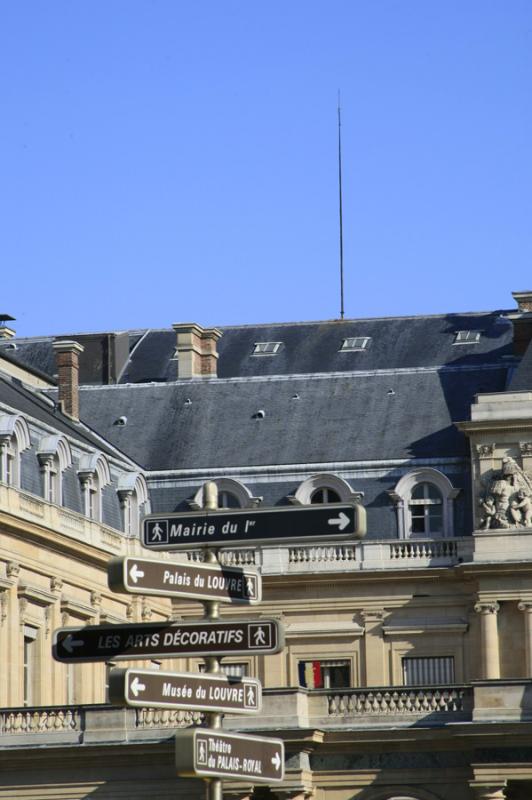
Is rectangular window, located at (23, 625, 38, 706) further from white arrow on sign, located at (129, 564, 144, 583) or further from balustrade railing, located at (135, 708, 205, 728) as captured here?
white arrow on sign, located at (129, 564, 144, 583)

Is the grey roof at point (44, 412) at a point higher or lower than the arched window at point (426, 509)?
higher

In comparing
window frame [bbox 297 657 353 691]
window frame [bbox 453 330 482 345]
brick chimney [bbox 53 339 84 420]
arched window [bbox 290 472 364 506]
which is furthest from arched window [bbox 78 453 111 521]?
window frame [bbox 453 330 482 345]

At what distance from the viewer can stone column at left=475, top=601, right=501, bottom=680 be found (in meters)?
50.0

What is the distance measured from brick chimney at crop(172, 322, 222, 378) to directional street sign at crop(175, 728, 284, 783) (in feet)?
135

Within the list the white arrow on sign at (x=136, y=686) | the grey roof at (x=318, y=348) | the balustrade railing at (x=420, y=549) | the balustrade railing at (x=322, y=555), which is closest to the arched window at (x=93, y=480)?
the balustrade railing at (x=322, y=555)

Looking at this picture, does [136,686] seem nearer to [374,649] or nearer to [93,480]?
[93,480]

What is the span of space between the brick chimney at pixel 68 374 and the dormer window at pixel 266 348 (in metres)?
8.20

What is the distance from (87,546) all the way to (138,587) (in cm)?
3176

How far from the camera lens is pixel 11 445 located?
46.2m

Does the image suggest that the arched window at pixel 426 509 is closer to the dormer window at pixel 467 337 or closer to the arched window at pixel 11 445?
the dormer window at pixel 467 337

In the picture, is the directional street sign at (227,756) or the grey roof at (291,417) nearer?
the directional street sign at (227,756)

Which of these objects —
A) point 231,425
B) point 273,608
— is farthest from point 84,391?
point 273,608

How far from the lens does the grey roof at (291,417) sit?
180 feet

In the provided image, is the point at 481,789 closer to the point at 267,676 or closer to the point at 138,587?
the point at 267,676
